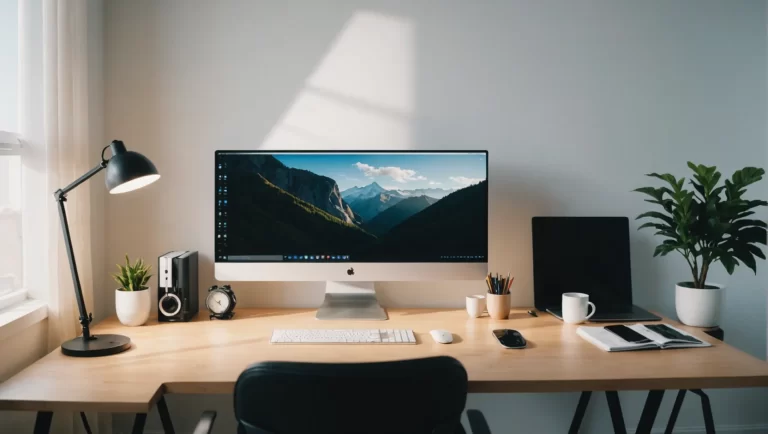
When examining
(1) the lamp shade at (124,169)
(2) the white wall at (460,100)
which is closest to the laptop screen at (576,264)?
(2) the white wall at (460,100)

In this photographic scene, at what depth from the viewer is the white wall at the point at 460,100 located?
7.35ft

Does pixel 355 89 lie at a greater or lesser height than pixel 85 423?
greater

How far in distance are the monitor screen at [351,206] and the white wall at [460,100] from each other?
0.79 ft

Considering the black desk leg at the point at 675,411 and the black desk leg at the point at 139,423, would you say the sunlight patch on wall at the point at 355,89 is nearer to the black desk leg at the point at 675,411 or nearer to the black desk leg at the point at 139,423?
the black desk leg at the point at 139,423

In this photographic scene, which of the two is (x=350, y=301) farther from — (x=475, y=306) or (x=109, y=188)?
(x=109, y=188)

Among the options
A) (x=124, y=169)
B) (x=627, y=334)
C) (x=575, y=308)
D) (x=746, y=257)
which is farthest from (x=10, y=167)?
(x=746, y=257)

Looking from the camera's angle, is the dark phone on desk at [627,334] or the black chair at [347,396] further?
the dark phone on desk at [627,334]

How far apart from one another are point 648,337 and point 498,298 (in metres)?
0.49

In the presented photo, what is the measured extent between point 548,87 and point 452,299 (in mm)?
918

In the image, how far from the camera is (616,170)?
2.34m

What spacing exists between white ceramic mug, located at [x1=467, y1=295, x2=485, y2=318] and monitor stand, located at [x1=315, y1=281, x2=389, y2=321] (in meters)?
0.30

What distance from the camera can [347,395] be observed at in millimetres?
1066

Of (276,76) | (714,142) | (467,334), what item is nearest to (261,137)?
(276,76)

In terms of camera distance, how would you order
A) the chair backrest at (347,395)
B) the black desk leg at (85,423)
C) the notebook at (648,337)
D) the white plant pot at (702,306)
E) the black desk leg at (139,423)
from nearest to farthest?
the chair backrest at (347,395)
the black desk leg at (139,423)
the notebook at (648,337)
the black desk leg at (85,423)
the white plant pot at (702,306)
